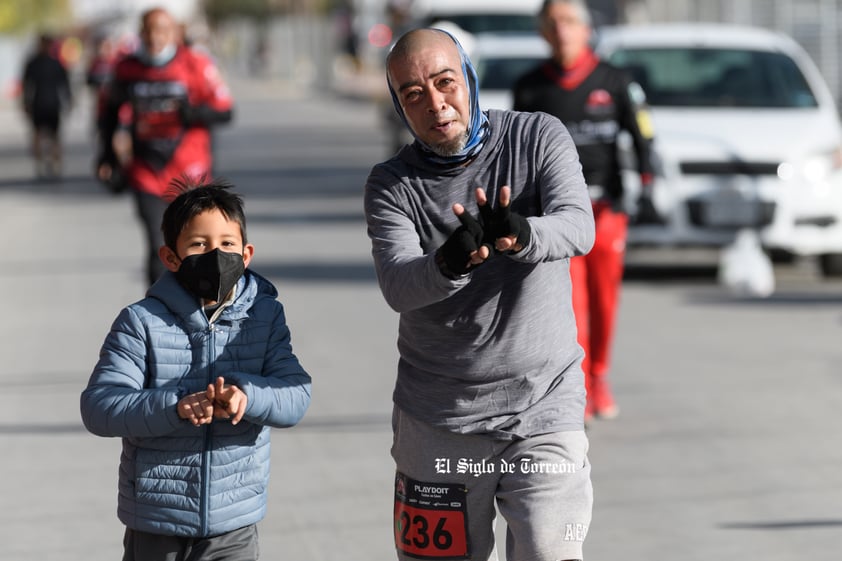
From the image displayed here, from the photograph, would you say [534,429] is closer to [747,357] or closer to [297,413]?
[297,413]

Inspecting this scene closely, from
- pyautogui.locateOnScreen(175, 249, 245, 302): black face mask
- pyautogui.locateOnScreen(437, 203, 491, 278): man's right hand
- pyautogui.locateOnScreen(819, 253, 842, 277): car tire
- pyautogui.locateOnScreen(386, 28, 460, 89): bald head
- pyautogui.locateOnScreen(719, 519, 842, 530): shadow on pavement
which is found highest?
pyautogui.locateOnScreen(386, 28, 460, 89): bald head

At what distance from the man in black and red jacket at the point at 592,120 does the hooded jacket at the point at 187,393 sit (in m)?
3.57

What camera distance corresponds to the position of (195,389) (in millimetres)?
4004

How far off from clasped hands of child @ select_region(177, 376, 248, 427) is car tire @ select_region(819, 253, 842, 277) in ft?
31.8

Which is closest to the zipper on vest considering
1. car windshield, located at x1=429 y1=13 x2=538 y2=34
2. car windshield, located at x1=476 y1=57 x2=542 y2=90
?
car windshield, located at x1=476 y1=57 x2=542 y2=90

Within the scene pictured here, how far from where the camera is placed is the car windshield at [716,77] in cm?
1325

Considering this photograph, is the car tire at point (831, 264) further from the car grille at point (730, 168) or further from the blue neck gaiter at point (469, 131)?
the blue neck gaiter at point (469, 131)

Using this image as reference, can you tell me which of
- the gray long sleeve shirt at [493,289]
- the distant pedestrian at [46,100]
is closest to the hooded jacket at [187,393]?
the gray long sleeve shirt at [493,289]

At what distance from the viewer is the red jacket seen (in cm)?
941

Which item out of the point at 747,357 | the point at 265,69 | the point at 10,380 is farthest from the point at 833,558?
the point at 265,69

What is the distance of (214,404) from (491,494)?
72cm

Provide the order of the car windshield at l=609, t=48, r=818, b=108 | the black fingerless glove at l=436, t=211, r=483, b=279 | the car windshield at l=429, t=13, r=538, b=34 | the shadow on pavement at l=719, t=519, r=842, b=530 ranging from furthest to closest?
the car windshield at l=429, t=13, r=538, b=34
the car windshield at l=609, t=48, r=818, b=108
the shadow on pavement at l=719, t=519, r=842, b=530
the black fingerless glove at l=436, t=211, r=483, b=279

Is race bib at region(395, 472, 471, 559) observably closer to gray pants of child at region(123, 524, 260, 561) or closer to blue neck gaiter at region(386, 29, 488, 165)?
gray pants of child at region(123, 524, 260, 561)

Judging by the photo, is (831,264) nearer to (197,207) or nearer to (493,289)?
(493,289)
